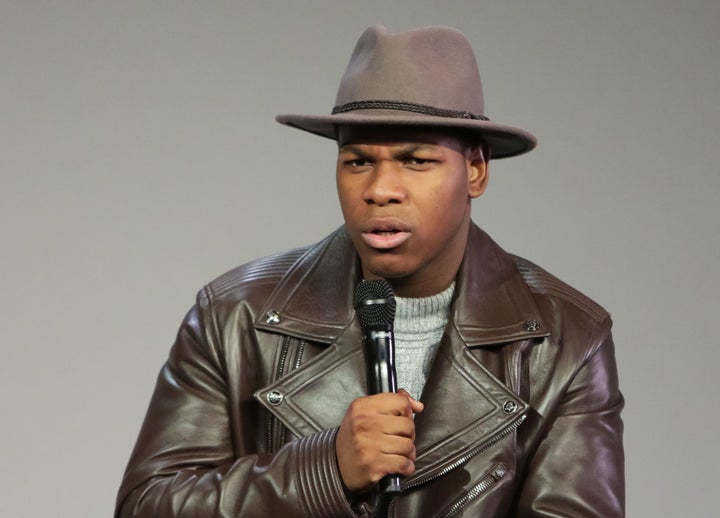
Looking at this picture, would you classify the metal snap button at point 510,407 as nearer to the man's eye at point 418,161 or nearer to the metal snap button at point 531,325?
the metal snap button at point 531,325

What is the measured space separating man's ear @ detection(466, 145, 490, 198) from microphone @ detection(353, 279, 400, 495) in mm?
358

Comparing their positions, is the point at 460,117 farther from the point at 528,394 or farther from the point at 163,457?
the point at 163,457

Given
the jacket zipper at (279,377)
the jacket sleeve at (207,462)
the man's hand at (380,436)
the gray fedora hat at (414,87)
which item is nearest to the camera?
the man's hand at (380,436)

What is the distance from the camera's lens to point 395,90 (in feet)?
8.50

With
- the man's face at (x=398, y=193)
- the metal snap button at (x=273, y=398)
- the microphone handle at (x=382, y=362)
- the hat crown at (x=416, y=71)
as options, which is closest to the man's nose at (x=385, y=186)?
the man's face at (x=398, y=193)

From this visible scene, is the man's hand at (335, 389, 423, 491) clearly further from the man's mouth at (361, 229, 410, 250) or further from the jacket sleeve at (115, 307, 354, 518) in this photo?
the man's mouth at (361, 229, 410, 250)

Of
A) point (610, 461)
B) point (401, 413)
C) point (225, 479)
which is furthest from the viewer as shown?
point (610, 461)

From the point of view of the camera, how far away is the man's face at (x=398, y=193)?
2.54 meters

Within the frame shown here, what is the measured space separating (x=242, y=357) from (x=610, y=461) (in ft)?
2.04

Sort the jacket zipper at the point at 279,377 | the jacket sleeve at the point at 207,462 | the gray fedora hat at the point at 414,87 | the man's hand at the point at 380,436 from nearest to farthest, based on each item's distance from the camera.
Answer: the man's hand at the point at 380,436 < the jacket sleeve at the point at 207,462 < the gray fedora hat at the point at 414,87 < the jacket zipper at the point at 279,377

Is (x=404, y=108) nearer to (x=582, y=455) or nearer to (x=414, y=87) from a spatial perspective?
(x=414, y=87)

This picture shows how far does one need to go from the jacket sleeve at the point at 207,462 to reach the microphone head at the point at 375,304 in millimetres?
199

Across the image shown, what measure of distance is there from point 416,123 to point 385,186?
11 centimetres

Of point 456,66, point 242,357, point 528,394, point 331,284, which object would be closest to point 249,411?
point 242,357
